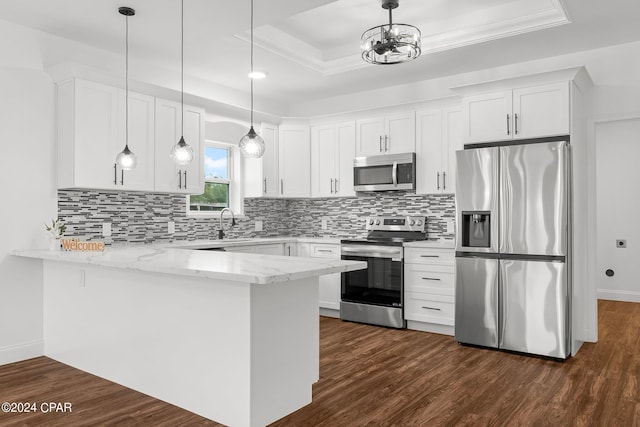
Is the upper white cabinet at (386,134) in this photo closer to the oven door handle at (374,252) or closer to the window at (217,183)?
the oven door handle at (374,252)

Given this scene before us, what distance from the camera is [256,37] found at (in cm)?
431

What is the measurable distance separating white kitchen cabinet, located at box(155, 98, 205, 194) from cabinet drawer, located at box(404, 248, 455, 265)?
229 centimetres

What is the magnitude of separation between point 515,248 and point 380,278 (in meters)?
1.51

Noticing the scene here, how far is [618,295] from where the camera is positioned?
657cm

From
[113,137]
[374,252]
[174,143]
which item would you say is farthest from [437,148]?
[113,137]

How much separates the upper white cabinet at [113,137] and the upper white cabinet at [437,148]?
2.47 metres

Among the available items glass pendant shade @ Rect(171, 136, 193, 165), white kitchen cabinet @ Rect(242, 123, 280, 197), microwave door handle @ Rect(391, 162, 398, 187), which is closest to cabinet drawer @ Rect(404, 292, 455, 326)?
microwave door handle @ Rect(391, 162, 398, 187)

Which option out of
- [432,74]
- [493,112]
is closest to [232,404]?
[493,112]

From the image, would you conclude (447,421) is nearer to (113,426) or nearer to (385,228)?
(113,426)

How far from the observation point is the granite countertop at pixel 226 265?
224 centimetres

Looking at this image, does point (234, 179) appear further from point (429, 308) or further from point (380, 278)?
point (429, 308)

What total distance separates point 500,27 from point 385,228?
249 cm

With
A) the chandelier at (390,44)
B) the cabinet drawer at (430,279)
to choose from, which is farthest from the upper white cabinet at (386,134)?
the chandelier at (390,44)

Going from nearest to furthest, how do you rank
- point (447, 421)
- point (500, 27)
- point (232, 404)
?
1. point (232, 404)
2. point (447, 421)
3. point (500, 27)
